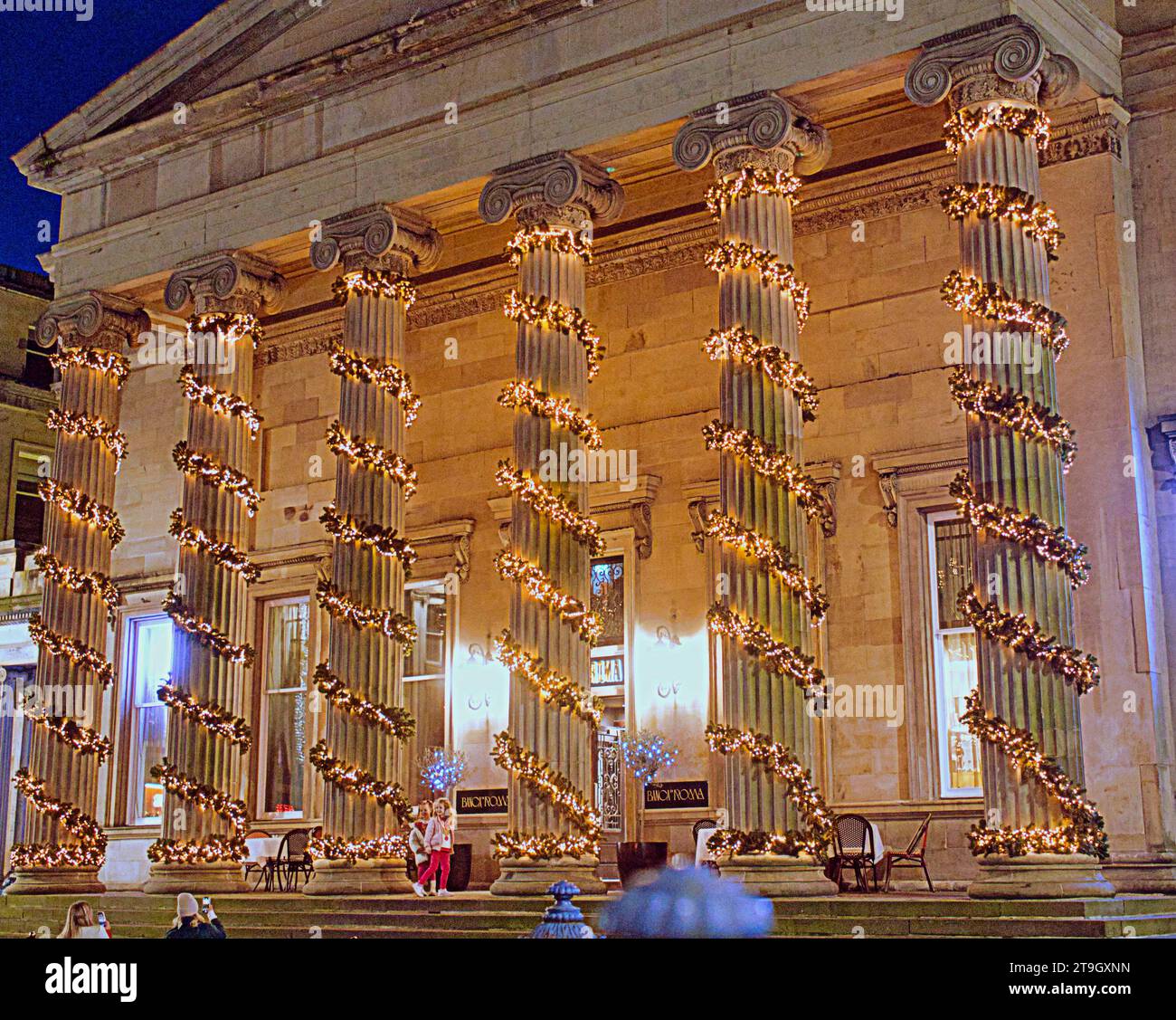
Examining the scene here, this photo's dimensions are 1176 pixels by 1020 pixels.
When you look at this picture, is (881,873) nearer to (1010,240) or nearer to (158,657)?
(1010,240)

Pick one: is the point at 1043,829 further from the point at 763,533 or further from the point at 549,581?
the point at 549,581

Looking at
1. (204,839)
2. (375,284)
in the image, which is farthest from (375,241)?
(204,839)

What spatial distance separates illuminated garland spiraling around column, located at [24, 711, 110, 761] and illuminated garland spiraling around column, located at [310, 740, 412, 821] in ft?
15.7

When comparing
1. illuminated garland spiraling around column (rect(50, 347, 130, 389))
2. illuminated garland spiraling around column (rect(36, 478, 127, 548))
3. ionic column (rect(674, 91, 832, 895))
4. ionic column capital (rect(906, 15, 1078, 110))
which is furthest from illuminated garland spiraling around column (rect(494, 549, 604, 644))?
illuminated garland spiraling around column (rect(50, 347, 130, 389))

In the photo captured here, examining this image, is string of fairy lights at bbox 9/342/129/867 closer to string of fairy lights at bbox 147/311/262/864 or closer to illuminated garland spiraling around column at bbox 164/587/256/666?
string of fairy lights at bbox 147/311/262/864

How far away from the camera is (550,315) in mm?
18156

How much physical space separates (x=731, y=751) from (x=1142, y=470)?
571cm

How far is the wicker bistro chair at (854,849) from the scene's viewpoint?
1748 cm

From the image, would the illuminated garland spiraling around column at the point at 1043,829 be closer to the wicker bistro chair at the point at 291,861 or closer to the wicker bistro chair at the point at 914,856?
the wicker bistro chair at the point at 914,856

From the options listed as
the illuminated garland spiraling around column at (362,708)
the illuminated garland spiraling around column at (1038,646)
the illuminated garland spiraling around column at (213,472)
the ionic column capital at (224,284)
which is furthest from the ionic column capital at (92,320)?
the illuminated garland spiraling around column at (1038,646)

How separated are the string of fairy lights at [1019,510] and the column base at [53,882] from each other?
1265cm

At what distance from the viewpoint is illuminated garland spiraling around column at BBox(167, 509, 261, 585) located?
20672 mm

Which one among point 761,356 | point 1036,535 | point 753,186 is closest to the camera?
point 1036,535

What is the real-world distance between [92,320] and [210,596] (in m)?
4.94
